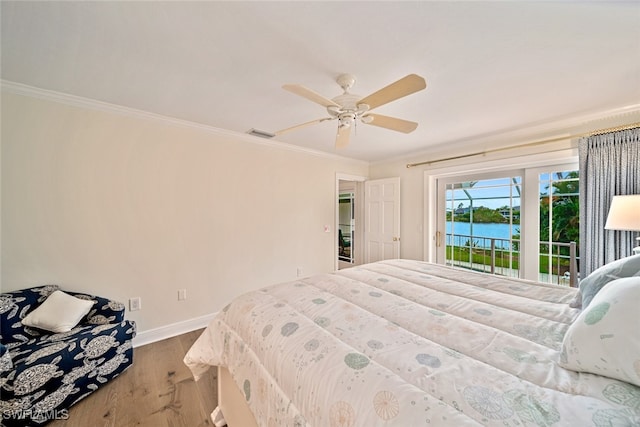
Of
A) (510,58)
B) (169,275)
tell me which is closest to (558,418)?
(510,58)

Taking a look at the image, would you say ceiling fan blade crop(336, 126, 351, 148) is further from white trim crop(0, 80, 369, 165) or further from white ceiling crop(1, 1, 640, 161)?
white trim crop(0, 80, 369, 165)

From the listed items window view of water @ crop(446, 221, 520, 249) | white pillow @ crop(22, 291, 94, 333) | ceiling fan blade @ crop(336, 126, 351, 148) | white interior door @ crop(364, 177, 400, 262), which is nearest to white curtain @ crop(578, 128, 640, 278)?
window view of water @ crop(446, 221, 520, 249)

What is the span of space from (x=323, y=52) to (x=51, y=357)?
2.65 metres

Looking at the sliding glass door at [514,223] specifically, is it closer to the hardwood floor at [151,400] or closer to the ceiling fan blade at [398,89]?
the ceiling fan blade at [398,89]

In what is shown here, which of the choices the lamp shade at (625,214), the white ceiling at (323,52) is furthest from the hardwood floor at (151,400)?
the lamp shade at (625,214)

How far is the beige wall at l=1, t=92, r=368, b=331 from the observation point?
200cm

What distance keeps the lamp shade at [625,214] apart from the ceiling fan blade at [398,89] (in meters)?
2.09

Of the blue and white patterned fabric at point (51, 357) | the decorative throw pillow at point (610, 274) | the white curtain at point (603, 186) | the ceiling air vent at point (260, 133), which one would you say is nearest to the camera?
the decorative throw pillow at point (610, 274)

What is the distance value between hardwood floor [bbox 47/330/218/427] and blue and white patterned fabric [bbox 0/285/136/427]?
0.09 m

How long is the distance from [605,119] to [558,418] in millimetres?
3255

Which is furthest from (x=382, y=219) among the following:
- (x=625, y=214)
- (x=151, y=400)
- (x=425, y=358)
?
(x=151, y=400)

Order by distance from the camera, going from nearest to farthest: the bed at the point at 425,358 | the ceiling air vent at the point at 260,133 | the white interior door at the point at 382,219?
the bed at the point at 425,358, the ceiling air vent at the point at 260,133, the white interior door at the point at 382,219

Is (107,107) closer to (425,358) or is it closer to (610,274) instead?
(425,358)

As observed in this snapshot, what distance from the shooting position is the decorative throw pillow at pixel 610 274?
3.82ft
